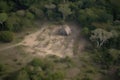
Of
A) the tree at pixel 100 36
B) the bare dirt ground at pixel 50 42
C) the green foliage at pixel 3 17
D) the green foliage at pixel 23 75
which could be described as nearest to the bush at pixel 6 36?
the bare dirt ground at pixel 50 42

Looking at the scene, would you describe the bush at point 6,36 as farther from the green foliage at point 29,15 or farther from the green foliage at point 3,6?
the green foliage at point 3,6

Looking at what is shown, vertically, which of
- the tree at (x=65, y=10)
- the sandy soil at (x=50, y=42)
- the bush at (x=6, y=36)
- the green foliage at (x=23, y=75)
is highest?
the tree at (x=65, y=10)

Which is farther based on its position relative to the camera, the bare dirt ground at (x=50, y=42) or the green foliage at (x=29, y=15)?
the green foliage at (x=29, y=15)

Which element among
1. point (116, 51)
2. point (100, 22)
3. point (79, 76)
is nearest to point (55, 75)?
point (79, 76)

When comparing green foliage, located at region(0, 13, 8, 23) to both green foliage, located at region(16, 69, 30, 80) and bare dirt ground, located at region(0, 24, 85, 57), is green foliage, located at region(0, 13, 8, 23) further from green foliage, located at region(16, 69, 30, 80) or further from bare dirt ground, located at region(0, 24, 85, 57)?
green foliage, located at region(16, 69, 30, 80)

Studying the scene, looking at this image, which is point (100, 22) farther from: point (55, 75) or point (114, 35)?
point (55, 75)

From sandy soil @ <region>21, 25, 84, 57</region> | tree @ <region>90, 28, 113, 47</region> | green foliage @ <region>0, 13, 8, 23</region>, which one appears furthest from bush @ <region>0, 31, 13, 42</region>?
tree @ <region>90, 28, 113, 47</region>

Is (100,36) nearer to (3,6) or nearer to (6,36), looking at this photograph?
(6,36)
